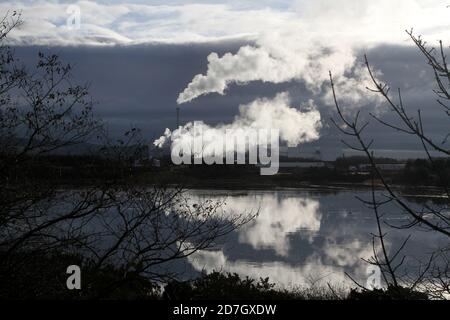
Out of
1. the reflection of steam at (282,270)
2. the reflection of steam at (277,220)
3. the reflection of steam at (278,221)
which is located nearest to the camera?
the reflection of steam at (282,270)

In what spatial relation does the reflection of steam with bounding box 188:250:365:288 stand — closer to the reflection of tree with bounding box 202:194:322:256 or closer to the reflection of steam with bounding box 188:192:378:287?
the reflection of steam with bounding box 188:192:378:287

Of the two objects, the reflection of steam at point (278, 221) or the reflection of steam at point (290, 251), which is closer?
the reflection of steam at point (290, 251)

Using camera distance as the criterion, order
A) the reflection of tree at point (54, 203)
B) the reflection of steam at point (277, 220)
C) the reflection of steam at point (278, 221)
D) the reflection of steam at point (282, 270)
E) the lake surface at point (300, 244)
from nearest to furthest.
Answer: the reflection of tree at point (54, 203), the reflection of steam at point (282, 270), the lake surface at point (300, 244), the reflection of steam at point (277, 220), the reflection of steam at point (278, 221)

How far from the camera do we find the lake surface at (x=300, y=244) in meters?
23.3

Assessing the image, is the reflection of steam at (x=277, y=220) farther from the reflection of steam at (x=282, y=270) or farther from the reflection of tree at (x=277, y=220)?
the reflection of steam at (x=282, y=270)

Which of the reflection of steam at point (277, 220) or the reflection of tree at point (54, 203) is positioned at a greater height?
the reflection of tree at point (54, 203)

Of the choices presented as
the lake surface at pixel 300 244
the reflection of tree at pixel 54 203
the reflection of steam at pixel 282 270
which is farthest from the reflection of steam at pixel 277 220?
the reflection of tree at pixel 54 203

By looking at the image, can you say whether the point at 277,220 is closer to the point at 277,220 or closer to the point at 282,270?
the point at 277,220
